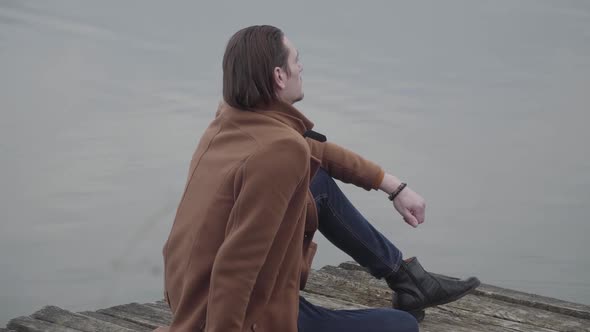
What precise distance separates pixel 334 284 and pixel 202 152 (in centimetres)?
163

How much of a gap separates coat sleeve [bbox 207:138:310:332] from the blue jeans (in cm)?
44

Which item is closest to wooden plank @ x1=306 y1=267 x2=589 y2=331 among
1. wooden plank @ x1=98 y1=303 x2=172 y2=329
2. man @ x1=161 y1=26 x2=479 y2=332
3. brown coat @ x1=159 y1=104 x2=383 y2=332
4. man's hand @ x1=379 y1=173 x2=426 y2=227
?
wooden plank @ x1=98 y1=303 x2=172 y2=329

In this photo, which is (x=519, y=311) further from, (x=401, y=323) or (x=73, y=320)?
(x=73, y=320)

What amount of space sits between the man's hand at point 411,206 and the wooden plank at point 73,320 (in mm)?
1140

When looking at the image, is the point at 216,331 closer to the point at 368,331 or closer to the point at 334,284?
the point at 368,331

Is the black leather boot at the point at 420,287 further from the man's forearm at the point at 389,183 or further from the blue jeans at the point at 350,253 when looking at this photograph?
the man's forearm at the point at 389,183

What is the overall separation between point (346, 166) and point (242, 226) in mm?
809

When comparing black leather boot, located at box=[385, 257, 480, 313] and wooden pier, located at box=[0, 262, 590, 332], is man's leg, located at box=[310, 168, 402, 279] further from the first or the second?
wooden pier, located at box=[0, 262, 590, 332]

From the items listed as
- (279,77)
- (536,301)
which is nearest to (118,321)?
(279,77)

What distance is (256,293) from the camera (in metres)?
2.15

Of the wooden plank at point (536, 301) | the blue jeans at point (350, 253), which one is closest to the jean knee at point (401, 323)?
the blue jeans at point (350, 253)

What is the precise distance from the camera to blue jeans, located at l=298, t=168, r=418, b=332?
2482mm

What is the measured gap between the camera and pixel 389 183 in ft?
9.05

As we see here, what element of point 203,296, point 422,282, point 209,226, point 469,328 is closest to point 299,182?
point 209,226
